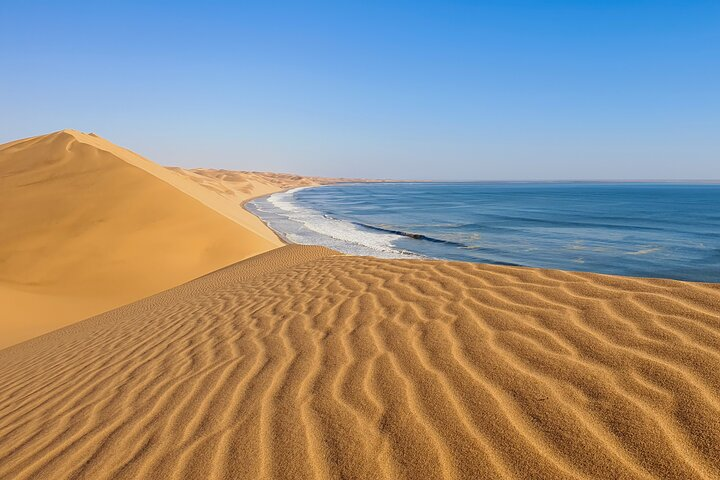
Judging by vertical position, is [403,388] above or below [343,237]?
above

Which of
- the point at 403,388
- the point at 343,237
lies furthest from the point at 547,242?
the point at 403,388

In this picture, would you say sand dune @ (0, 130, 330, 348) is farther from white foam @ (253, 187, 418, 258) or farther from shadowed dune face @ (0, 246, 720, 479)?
shadowed dune face @ (0, 246, 720, 479)

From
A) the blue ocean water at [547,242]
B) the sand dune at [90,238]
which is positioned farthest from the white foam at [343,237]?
the sand dune at [90,238]

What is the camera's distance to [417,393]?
90.1 inches

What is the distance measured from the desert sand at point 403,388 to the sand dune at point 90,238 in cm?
516

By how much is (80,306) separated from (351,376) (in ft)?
28.7

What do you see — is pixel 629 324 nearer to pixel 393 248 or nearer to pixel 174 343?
pixel 174 343

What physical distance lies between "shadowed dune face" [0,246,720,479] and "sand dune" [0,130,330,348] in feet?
19.1

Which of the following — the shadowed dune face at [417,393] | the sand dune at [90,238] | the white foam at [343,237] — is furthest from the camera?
the white foam at [343,237]

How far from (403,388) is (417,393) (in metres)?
0.10

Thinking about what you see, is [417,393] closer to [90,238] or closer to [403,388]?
[403,388]

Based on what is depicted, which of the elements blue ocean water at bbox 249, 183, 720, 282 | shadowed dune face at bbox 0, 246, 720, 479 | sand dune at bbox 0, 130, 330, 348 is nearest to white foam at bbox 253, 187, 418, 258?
blue ocean water at bbox 249, 183, 720, 282

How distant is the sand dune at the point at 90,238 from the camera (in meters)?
9.26

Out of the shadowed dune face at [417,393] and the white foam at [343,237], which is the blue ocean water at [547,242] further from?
the shadowed dune face at [417,393]
